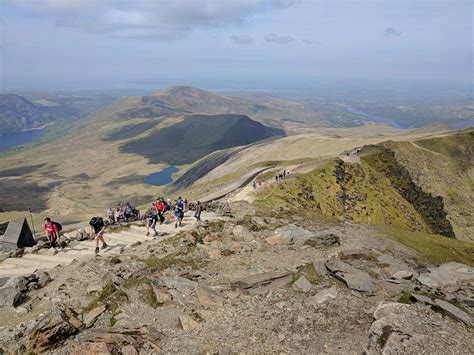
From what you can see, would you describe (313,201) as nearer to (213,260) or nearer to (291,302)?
(213,260)

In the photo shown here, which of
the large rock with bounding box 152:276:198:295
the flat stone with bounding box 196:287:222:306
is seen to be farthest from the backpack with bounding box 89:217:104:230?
the flat stone with bounding box 196:287:222:306

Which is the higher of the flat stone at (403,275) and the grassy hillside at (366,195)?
the flat stone at (403,275)

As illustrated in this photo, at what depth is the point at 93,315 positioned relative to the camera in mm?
16484

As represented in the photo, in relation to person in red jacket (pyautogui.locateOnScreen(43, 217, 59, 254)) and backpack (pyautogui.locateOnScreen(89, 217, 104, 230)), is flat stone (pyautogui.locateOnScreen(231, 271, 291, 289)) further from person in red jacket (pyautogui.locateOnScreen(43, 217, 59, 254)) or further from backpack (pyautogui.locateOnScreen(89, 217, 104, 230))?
person in red jacket (pyautogui.locateOnScreen(43, 217, 59, 254))

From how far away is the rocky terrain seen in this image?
14.2m

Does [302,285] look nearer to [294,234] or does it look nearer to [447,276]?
[447,276]

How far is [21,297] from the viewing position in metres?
18.7

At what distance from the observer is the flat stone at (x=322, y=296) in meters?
17.4

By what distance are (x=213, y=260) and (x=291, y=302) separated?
7.51 meters

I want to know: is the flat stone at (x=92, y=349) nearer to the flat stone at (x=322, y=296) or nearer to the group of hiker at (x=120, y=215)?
the flat stone at (x=322, y=296)

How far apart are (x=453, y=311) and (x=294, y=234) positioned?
1445cm

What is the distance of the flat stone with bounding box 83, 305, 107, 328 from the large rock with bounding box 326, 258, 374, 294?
39.3 feet

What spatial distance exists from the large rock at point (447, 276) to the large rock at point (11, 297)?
21.2 m

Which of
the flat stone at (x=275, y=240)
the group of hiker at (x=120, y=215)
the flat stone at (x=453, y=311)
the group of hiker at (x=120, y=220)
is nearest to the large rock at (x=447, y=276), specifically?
the flat stone at (x=453, y=311)
